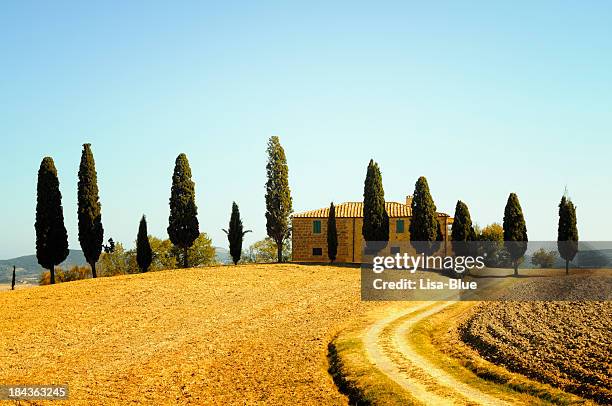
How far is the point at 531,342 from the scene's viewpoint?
25.2m

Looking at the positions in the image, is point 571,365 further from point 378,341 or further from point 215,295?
point 215,295

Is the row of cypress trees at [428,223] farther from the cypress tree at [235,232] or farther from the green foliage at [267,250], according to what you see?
the green foliage at [267,250]

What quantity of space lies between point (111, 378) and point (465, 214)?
52007mm

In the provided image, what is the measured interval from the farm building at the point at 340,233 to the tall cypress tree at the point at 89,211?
27.4 m

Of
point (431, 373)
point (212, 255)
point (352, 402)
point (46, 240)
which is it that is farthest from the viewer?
point (212, 255)

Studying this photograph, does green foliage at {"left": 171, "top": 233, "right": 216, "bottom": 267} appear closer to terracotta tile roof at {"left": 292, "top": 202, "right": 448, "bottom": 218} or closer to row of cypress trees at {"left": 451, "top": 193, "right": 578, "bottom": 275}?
terracotta tile roof at {"left": 292, "top": 202, "right": 448, "bottom": 218}

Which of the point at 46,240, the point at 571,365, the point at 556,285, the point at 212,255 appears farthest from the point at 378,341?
the point at 212,255

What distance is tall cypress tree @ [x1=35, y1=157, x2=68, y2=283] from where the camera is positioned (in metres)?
50.3

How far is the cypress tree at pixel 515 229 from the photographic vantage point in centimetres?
6312

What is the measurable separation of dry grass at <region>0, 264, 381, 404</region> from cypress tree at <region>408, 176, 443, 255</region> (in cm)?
1667

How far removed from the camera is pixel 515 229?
63.3 metres

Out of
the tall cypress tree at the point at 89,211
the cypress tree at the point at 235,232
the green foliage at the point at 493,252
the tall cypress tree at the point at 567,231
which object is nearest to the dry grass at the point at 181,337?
the tall cypress tree at the point at 89,211

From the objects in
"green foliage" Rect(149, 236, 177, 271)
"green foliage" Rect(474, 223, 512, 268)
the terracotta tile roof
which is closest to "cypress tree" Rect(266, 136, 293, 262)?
the terracotta tile roof

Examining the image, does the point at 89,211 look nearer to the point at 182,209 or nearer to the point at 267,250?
the point at 182,209
